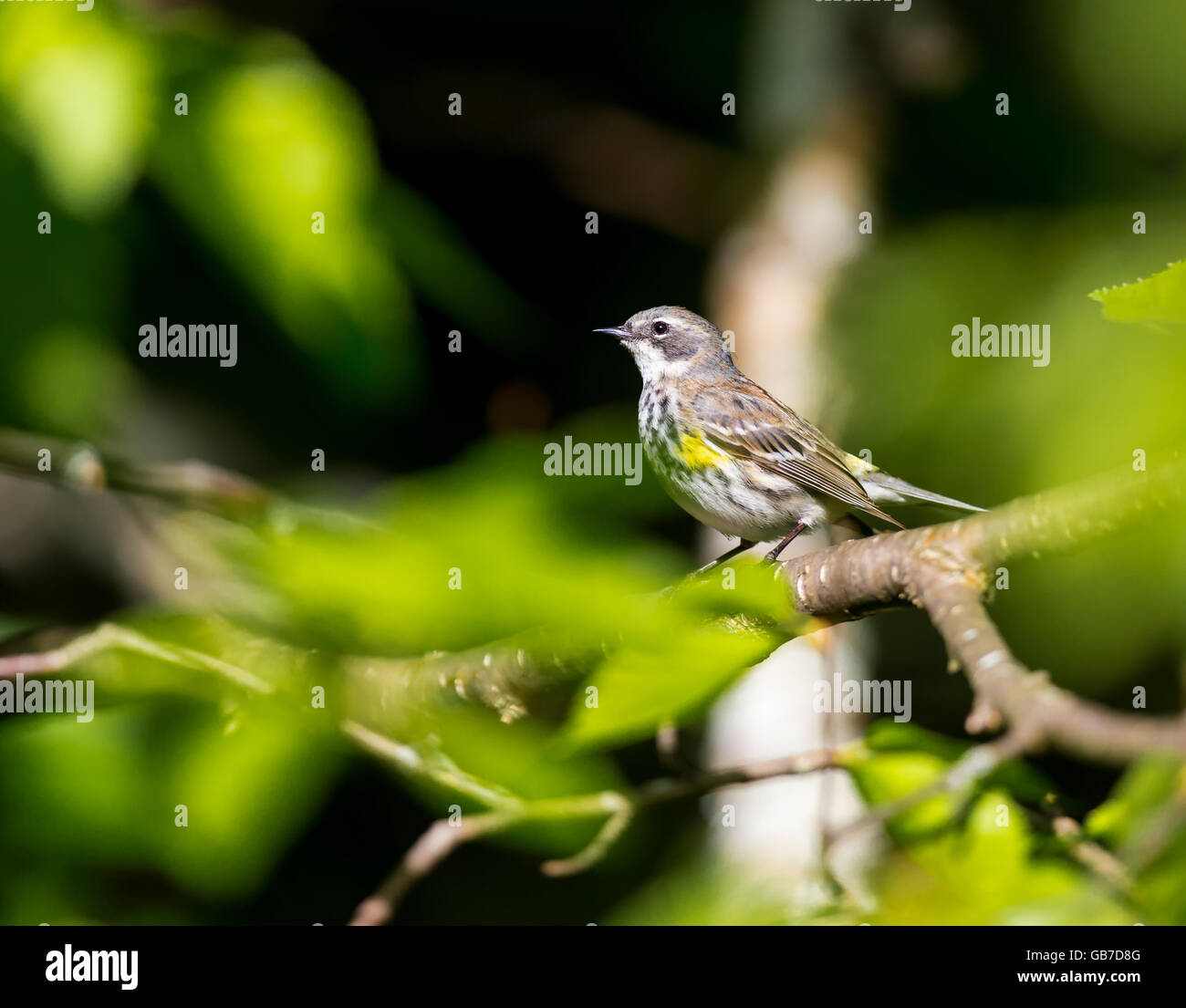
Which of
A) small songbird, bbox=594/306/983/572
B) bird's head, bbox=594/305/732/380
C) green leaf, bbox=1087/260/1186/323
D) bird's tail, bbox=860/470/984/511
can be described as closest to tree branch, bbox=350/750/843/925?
small songbird, bbox=594/306/983/572

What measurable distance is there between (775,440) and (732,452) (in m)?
0.09

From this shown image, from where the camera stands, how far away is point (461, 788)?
164cm

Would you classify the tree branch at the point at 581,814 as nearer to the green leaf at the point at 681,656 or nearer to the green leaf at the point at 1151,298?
the green leaf at the point at 681,656

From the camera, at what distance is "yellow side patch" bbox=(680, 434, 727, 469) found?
7.96 ft

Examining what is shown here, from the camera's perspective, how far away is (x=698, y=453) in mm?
2463

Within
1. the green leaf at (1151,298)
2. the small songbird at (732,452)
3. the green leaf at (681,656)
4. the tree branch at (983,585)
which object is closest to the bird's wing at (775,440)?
Answer: the small songbird at (732,452)

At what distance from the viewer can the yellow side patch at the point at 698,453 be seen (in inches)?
95.5

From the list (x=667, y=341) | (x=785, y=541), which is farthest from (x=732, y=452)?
(x=667, y=341)

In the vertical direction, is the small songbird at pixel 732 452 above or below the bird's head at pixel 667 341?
below

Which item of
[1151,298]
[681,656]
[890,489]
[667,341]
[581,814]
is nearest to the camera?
[1151,298]

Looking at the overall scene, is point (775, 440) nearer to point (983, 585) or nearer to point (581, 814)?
point (581, 814)

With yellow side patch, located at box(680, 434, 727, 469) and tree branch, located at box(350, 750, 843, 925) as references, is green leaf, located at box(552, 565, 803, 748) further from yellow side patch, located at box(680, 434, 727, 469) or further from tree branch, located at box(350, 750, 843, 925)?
yellow side patch, located at box(680, 434, 727, 469)

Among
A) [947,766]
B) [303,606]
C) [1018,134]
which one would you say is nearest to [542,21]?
[1018,134]

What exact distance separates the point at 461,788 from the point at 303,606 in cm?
37
